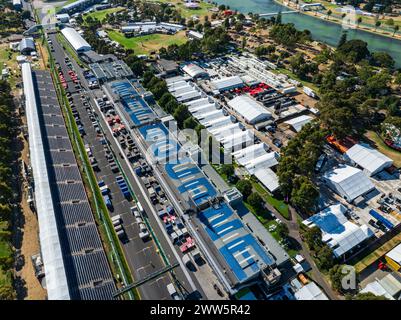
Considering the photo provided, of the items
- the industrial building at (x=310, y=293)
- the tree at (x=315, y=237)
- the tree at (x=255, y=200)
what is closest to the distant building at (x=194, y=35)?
the tree at (x=255, y=200)

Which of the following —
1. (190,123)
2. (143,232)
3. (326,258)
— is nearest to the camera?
(326,258)

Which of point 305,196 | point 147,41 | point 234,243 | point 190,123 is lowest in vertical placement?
point 234,243

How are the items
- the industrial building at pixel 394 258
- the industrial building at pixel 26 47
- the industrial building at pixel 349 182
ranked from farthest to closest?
the industrial building at pixel 26 47, the industrial building at pixel 349 182, the industrial building at pixel 394 258

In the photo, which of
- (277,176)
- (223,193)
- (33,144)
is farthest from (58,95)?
(277,176)

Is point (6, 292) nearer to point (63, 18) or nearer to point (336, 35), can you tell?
point (63, 18)

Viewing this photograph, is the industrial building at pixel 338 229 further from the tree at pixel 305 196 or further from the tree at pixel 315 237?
the tree at pixel 305 196

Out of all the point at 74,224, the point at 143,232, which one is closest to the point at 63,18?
the point at 74,224

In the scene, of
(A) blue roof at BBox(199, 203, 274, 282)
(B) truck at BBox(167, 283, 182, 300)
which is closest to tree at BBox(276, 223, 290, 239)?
(A) blue roof at BBox(199, 203, 274, 282)
